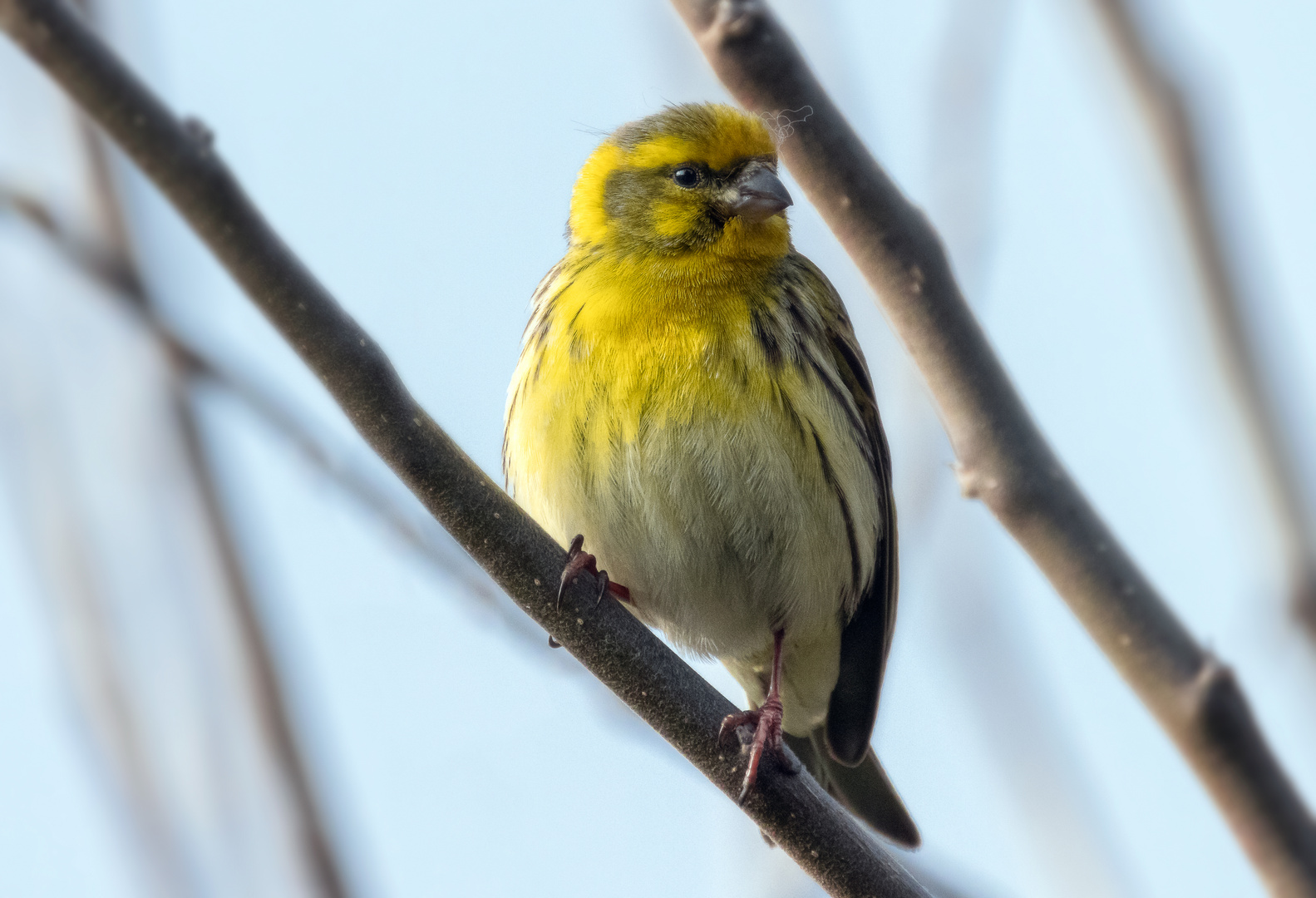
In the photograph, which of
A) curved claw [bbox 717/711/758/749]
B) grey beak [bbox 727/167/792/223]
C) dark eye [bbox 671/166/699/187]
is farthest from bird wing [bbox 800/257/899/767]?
curved claw [bbox 717/711/758/749]

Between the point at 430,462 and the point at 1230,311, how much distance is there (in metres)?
1.73

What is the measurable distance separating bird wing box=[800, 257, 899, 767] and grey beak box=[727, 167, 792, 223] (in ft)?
1.20

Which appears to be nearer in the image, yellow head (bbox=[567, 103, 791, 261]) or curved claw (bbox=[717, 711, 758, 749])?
curved claw (bbox=[717, 711, 758, 749])

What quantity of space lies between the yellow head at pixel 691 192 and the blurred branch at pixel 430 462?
187cm

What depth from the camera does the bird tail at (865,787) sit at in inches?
173

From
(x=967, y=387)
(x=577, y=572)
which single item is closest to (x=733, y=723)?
(x=577, y=572)

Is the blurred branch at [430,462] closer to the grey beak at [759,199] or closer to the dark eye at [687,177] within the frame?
the grey beak at [759,199]

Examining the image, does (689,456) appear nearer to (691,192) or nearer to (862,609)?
(691,192)

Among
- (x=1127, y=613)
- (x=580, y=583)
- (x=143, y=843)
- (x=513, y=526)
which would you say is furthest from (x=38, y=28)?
(x=143, y=843)

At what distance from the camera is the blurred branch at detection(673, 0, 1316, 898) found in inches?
81.9

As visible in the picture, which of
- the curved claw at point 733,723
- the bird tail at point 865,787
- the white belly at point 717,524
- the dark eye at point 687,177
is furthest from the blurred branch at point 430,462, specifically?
the dark eye at point 687,177

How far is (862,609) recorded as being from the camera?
15.6ft

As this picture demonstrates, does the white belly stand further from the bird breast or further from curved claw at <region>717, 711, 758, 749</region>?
curved claw at <region>717, 711, 758, 749</region>

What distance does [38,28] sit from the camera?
1.82 meters
